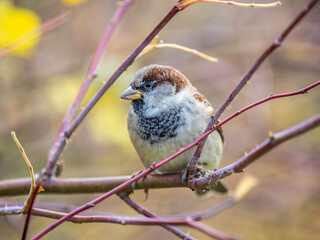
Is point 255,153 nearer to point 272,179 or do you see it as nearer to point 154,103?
point 154,103

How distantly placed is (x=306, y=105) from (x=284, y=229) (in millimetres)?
831

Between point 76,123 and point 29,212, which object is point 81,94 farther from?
point 29,212

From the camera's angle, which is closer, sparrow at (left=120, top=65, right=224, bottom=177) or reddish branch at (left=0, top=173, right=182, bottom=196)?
reddish branch at (left=0, top=173, right=182, bottom=196)

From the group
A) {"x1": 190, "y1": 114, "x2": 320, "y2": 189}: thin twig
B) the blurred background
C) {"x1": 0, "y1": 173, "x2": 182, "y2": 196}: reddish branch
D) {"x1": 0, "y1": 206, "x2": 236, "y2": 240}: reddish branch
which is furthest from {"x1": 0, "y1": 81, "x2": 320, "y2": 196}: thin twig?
the blurred background

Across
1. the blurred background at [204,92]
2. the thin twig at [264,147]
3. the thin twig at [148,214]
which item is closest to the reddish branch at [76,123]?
the thin twig at [148,214]

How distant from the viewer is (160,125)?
167 centimetres

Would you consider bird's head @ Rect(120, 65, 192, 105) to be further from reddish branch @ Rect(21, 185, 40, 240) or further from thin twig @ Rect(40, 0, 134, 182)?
reddish branch @ Rect(21, 185, 40, 240)

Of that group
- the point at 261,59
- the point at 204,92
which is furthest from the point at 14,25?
the point at 204,92

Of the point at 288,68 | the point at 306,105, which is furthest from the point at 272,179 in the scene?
the point at 288,68

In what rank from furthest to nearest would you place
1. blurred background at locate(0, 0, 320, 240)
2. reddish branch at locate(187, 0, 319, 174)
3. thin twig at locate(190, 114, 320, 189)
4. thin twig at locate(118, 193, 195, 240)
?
blurred background at locate(0, 0, 320, 240), thin twig at locate(118, 193, 195, 240), thin twig at locate(190, 114, 320, 189), reddish branch at locate(187, 0, 319, 174)

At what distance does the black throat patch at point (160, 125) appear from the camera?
5.40ft

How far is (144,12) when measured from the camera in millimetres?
3152

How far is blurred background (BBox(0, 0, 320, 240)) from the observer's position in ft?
8.05

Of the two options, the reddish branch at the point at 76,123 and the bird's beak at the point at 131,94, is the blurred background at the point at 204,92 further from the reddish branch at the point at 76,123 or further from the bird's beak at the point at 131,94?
the reddish branch at the point at 76,123
